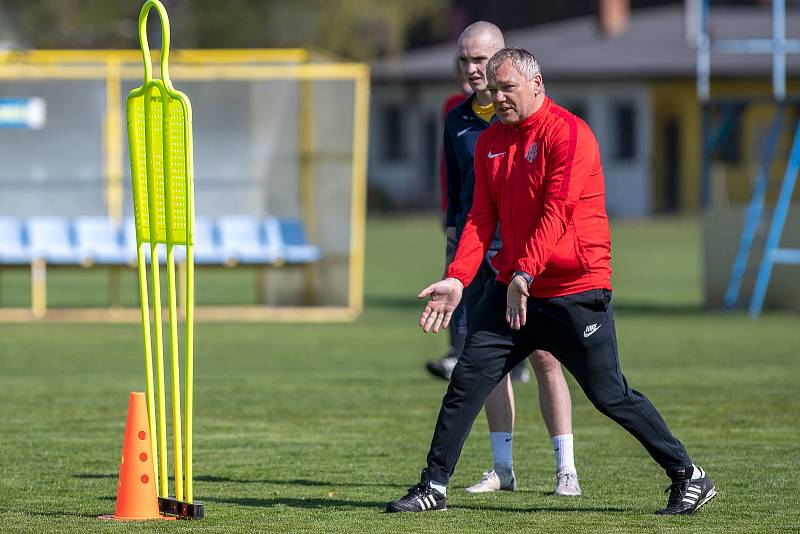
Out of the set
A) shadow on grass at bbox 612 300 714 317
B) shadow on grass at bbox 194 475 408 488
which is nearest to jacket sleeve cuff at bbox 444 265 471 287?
shadow on grass at bbox 194 475 408 488

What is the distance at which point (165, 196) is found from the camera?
676 cm

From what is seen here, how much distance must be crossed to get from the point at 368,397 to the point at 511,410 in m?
3.99

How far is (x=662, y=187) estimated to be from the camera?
5234 centimetres

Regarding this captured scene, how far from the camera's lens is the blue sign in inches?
825

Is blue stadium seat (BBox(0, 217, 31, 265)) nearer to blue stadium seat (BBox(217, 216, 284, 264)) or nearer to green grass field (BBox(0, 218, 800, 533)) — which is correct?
green grass field (BBox(0, 218, 800, 533))

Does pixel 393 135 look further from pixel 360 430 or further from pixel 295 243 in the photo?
pixel 360 430

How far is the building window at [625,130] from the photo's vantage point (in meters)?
52.1

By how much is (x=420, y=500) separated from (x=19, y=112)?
589 inches

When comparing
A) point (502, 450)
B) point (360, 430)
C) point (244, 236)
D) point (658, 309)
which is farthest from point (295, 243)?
point (502, 450)

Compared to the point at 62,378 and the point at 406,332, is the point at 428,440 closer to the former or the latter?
the point at 62,378

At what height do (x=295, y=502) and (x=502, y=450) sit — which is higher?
(x=502, y=450)

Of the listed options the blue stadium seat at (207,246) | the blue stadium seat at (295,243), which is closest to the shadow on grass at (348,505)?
the blue stadium seat at (207,246)

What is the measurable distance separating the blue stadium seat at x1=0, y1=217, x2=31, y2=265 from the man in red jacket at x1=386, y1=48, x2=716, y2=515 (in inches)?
527

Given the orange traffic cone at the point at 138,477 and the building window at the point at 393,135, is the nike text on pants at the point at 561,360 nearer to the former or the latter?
the orange traffic cone at the point at 138,477
